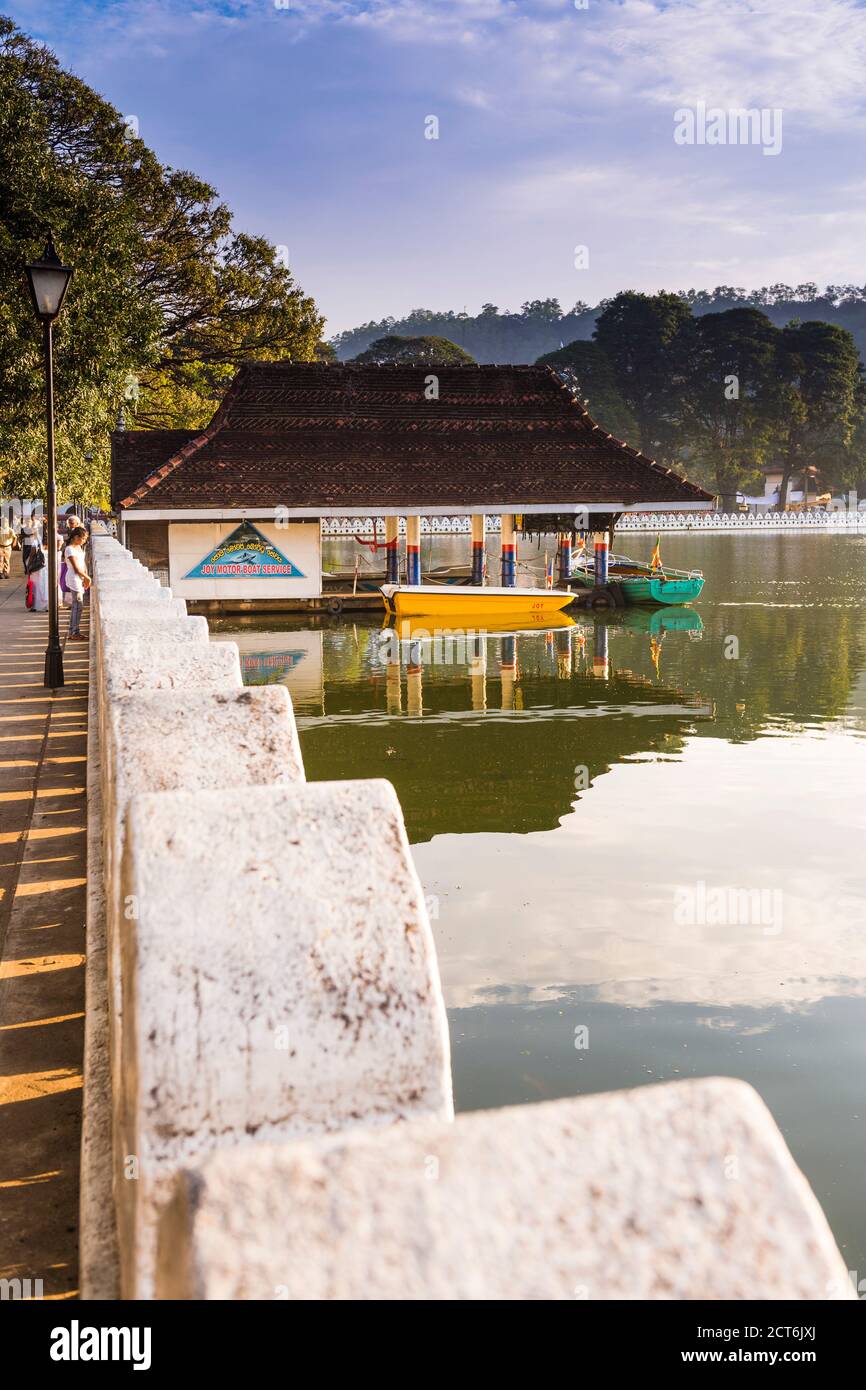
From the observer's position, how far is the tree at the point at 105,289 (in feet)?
73.9

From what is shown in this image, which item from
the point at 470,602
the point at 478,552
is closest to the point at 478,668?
the point at 470,602

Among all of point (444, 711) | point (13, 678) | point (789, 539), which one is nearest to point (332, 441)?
point (444, 711)

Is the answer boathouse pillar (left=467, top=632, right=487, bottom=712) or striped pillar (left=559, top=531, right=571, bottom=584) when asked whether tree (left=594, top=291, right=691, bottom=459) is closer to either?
striped pillar (left=559, top=531, right=571, bottom=584)

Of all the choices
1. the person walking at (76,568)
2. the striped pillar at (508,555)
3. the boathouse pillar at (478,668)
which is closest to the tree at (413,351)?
the striped pillar at (508,555)

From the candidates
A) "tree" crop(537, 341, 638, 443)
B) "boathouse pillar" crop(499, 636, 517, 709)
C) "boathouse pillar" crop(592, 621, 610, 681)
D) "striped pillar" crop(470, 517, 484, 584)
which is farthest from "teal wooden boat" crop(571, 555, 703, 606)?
"tree" crop(537, 341, 638, 443)

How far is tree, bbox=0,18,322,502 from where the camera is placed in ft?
73.9

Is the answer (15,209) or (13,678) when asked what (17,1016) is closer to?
(13,678)

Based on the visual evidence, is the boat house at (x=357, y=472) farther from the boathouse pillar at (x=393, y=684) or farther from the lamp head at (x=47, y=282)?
the lamp head at (x=47, y=282)

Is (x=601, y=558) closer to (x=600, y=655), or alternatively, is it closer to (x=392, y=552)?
(x=392, y=552)

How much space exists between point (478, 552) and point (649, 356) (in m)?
83.5

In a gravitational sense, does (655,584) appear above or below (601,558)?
below

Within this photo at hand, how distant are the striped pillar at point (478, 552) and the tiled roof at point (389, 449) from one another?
40.9 inches

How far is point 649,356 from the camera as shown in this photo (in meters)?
110

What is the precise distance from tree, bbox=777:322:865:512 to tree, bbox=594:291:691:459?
9227 millimetres
